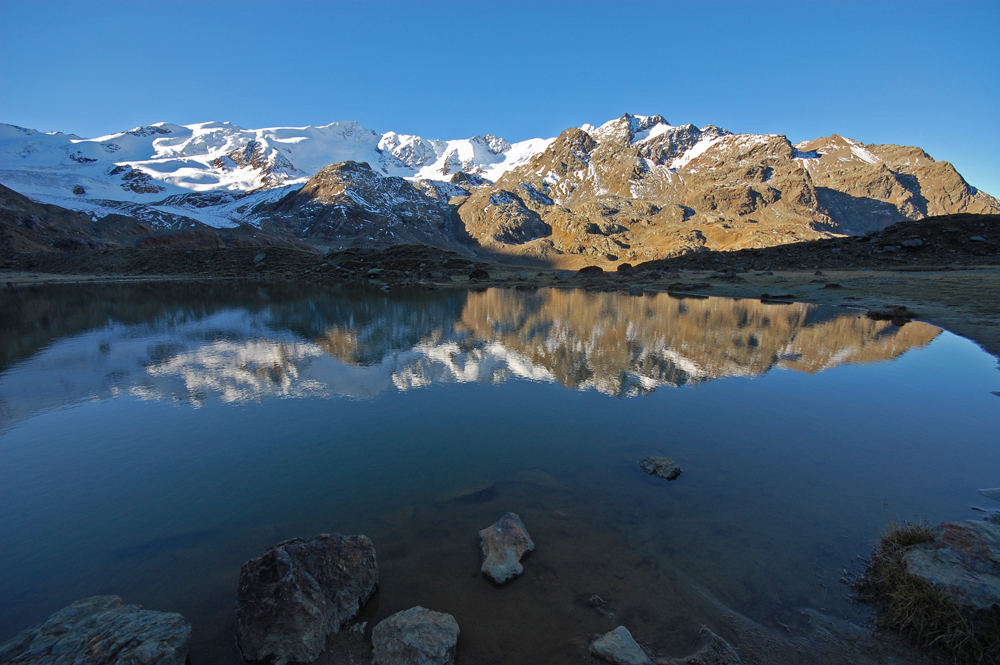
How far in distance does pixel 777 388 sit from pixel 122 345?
28.9 meters

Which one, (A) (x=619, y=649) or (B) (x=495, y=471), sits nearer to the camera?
(A) (x=619, y=649)

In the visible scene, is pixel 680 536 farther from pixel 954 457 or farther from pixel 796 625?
pixel 954 457

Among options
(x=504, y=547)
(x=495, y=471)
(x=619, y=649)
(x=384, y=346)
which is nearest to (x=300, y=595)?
(x=504, y=547)

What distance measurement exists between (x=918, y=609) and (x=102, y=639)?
29.5ft

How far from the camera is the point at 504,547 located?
6062 millimetres

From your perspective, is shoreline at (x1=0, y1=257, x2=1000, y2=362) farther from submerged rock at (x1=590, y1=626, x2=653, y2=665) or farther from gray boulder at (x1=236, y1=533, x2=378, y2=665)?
gray boulder at (x1=236, y1=533, x2=378, y2=665)

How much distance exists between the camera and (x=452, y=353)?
19.5 metres

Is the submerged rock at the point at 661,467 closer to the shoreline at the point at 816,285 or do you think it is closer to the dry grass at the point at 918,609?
the dry grass at the point at 918,609

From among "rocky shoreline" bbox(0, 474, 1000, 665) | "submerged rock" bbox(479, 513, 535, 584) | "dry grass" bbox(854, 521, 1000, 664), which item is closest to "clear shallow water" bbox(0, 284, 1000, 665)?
"submerged rock" bbox(479, 513, 535, 584)

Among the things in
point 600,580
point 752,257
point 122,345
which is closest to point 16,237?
point 122,345

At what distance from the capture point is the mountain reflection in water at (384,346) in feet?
47.5

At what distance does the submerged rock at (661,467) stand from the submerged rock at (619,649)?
4041mm

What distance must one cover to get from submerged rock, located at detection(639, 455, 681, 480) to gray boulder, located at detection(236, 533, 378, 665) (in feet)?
18.3

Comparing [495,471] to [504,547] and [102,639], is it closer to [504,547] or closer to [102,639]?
[504,547]
